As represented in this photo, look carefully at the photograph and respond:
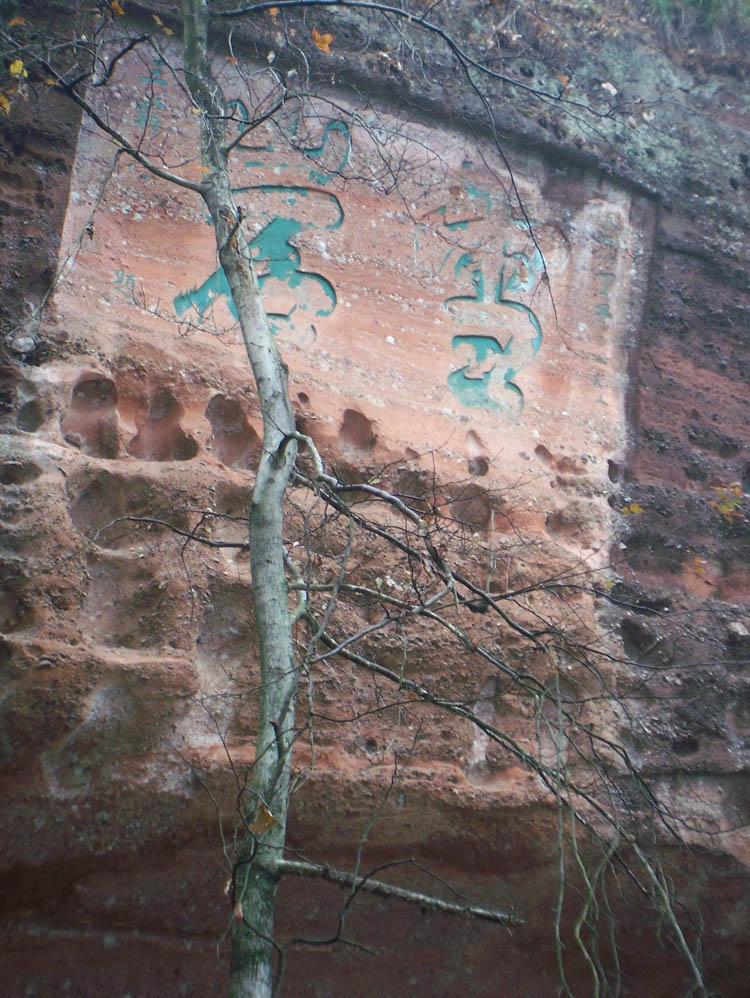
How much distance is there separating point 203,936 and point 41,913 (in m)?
0.67

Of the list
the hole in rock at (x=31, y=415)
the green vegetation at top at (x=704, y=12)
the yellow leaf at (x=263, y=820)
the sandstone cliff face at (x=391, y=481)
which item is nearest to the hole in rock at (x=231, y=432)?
the sandstone cliff face at (x=391, y=481)

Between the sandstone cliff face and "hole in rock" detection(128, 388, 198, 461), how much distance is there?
0.04 feet

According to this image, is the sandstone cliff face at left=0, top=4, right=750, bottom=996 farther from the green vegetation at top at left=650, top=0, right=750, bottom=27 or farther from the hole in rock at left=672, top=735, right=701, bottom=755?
the green vegetation at top at left=650, top=0, right=750, bottom=27

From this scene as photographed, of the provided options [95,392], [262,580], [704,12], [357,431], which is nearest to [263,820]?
[262,580]

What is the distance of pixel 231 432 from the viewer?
471 centimetres

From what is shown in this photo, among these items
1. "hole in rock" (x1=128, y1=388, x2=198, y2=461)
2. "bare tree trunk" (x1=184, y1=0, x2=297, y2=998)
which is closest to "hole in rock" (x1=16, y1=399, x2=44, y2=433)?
"hole in rock" (x1=128, y1=388, x2=198, y2=461)

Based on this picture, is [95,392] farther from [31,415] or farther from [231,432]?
[231,432]

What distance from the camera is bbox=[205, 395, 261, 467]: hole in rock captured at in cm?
467

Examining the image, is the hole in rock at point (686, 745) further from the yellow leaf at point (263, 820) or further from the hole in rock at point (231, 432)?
the yellow leaf at point (263, 820)

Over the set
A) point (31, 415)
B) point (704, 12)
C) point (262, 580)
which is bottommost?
point (262, 580)

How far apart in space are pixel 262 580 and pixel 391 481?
1983 mm

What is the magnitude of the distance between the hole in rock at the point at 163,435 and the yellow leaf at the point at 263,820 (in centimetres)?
226

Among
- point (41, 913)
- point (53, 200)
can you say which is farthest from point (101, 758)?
point (53, 200)

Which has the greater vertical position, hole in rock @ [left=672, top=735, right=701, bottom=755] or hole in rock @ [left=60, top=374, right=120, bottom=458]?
hole in rock @ [left=60, top=374, right=120, bottom=458]
